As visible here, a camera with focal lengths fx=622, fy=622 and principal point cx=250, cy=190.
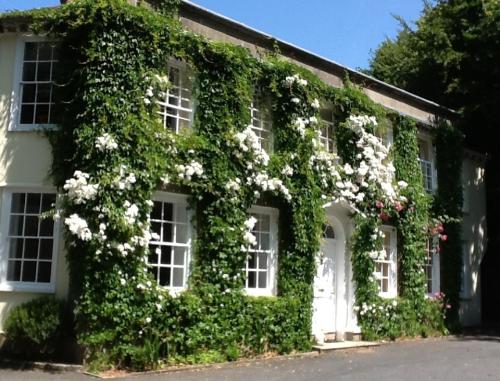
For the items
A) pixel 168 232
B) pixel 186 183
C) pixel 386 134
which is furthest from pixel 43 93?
pixel 386 134

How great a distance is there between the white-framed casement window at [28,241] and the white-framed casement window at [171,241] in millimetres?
1921

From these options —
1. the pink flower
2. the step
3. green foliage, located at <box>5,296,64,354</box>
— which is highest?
the pink flower

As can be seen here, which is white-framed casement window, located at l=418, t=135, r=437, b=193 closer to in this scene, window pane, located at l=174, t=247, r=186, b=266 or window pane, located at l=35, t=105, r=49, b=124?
window pane, located at l=174, t=247, r=186, b=266

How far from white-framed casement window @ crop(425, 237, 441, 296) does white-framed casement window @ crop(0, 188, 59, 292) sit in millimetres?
11463

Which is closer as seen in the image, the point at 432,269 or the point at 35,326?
the point at 35,326

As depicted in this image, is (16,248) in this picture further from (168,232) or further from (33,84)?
(33,84)

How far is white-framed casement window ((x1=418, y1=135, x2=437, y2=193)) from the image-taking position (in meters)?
19.4

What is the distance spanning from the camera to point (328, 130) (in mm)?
16438

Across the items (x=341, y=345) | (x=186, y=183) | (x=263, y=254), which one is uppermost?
(x=186, y=183)

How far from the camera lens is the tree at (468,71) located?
785 inches

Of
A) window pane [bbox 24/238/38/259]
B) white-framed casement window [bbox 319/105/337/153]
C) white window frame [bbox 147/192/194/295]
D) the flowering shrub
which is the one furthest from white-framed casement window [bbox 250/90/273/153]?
window pane [bbox 24/238/38/259]

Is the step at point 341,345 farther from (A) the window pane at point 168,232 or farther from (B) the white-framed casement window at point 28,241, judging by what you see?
(B) the white-framed casement window at point 28,241

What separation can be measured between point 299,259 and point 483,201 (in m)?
11.1

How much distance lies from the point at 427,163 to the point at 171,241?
10.3 m
